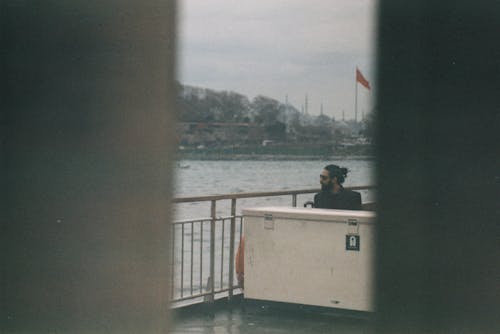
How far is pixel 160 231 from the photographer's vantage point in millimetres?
2037

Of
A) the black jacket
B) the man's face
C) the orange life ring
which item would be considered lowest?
the orange life ring

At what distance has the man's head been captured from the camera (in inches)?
256

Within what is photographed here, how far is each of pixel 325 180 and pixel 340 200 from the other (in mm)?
200

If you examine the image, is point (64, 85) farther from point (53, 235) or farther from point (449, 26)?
point (449, 26)

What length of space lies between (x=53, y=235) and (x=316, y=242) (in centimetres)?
391

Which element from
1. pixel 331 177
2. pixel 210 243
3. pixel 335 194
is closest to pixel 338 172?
pixel 331 177

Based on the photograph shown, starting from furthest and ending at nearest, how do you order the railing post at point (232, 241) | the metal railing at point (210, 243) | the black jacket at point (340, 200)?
the railing post at point (232, 241) → the black jacket at point (340, 200) → the metal railing at point (210, 243)

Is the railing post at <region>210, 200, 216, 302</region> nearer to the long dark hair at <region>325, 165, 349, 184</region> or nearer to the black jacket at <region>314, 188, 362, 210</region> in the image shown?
the black jacket at <region>314, 188, 362, 210</region>

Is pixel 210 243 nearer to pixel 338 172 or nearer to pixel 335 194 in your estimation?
pixel 335 194

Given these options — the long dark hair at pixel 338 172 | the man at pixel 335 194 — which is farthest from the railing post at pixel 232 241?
the long dark hair at pixel 338 172

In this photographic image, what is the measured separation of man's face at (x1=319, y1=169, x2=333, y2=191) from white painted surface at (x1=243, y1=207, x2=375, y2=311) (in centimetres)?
47

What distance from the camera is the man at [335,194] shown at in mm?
6426

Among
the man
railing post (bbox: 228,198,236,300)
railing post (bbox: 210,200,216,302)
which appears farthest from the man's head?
railing post (bbox: 210,200,216,302)

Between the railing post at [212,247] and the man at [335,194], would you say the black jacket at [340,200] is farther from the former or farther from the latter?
the railing post at [212,247]
